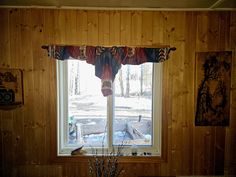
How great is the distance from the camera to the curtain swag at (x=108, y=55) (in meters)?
2.66

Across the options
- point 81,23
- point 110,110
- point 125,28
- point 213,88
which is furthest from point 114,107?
point 213,88

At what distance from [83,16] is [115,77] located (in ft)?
2.74

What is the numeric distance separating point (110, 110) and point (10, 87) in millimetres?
1263

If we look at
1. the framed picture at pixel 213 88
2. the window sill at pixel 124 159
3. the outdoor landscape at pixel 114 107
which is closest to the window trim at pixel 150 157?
the window sill at pixel 124 159

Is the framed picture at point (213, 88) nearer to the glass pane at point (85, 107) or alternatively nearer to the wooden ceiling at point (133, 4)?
the wooden ceiling at point (133, 4)

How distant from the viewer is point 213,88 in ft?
9.00

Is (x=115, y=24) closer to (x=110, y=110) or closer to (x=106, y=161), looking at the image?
(x=110, y=110)

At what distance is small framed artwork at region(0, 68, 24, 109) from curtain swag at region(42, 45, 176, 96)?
50cm

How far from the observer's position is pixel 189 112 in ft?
9.11

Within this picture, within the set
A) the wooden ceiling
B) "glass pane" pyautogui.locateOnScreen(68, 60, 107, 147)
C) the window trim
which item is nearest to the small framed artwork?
the window trim

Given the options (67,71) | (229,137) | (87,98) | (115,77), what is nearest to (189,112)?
(229,137)

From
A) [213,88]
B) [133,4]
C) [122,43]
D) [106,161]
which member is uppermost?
[133,4]

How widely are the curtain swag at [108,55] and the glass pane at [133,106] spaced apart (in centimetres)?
22

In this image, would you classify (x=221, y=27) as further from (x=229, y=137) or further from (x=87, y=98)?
(x=87, y=98)
